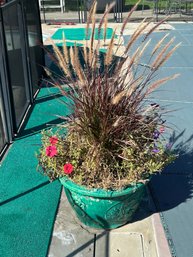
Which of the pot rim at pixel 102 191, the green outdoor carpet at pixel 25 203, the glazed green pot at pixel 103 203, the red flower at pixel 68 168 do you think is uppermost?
the red flower at pixel 68 168

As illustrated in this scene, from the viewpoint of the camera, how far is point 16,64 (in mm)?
5211

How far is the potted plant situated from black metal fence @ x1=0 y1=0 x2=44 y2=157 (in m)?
1.21

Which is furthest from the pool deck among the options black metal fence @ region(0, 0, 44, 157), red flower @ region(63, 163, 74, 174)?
black metal fence @ region(0, 0, 44, 157)

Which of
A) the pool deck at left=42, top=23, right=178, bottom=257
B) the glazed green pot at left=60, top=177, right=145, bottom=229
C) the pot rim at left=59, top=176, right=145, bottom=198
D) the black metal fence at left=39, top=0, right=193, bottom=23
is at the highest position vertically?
the black metal fence at left=39, top=0, right=193, bottom=23

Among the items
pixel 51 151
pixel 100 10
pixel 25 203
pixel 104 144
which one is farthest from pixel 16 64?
pixel 100 10

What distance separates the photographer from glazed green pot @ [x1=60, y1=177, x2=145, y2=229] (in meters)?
2.83

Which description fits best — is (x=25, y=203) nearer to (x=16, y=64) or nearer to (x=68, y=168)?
(x=68, y=168)

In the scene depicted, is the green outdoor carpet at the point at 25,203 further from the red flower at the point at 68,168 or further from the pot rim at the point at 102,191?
the red flower at the point at 68,168

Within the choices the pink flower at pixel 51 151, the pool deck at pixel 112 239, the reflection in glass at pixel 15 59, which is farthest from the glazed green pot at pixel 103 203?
the reflection in glass at pixel 15 59

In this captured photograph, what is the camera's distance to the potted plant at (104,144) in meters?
2.76

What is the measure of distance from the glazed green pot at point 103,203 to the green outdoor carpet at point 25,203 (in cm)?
46

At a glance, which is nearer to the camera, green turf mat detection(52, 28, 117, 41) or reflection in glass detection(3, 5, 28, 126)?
reflection in glass detection(3, 5, 28, 126)

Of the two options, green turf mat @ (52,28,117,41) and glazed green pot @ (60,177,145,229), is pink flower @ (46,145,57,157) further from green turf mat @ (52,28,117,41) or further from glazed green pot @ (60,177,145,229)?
green turf mat @ (52,28,117,41)

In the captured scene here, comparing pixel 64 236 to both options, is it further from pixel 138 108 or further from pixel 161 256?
pixel 138 108
